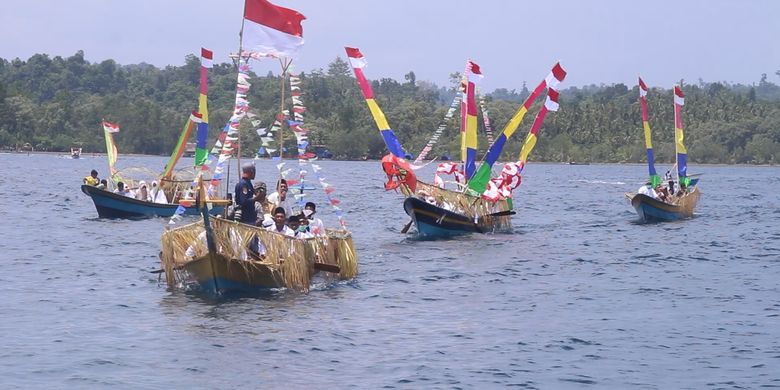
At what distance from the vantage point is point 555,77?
44781 millimetres

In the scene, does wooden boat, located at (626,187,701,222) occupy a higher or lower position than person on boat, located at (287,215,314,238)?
lower

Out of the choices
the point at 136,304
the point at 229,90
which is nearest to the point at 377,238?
the point at 136,304

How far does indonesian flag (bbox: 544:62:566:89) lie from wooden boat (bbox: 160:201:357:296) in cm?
1943

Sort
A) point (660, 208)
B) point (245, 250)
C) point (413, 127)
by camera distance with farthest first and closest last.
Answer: point (413, 127) < point (660, 208) < point (245, 250)

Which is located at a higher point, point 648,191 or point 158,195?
point 648,191

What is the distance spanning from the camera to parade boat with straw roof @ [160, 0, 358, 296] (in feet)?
79.9

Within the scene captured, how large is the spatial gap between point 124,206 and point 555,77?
16341 millimetres

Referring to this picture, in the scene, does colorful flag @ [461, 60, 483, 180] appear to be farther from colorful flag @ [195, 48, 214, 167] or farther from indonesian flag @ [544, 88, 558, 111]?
colorful flag @ [195, 48, 214, 167]

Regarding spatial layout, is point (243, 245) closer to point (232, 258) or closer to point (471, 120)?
point (232, 258)

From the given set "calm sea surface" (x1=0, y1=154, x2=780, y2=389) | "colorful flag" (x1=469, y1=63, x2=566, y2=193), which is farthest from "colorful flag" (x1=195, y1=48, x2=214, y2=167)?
"colorful flag" (x1=469, y1=63, x2=566, y2=193)

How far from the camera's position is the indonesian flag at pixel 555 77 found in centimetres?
4441

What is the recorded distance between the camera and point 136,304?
1014 inches

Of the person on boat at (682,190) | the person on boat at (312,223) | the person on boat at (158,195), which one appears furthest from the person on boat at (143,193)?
the person on boat at (682,190)

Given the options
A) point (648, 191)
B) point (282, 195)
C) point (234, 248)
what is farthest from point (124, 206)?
point (234, 248)
